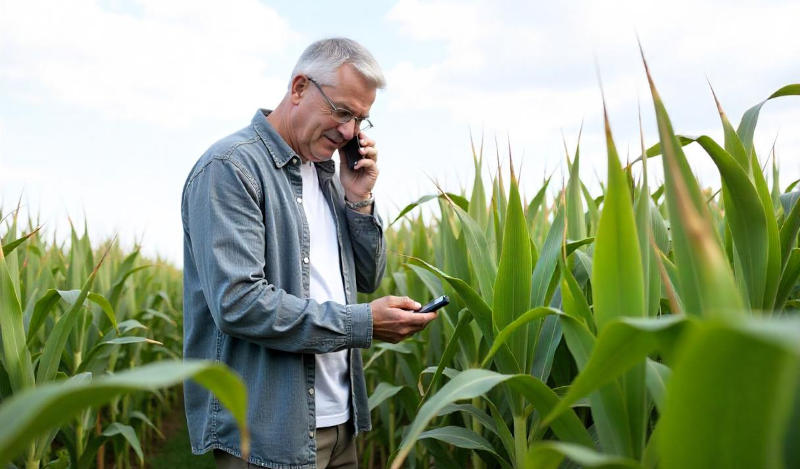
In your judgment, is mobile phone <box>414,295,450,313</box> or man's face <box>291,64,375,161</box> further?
man's face <box>291,64,375,161</box>

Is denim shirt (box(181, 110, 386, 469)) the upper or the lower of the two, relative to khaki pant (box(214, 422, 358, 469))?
upper

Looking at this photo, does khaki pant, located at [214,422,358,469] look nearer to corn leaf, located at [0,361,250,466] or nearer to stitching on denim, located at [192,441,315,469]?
stitching on denim, located at [192,441,315,469]

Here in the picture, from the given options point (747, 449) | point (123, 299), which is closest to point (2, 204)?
point (123, 299)

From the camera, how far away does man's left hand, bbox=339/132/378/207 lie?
7.30 feet

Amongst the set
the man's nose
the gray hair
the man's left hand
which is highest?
the gray hair

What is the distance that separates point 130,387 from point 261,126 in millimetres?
1520

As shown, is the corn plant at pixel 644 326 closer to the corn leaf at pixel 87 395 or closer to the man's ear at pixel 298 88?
the corn leaf at pixel 87 395

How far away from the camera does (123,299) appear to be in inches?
158

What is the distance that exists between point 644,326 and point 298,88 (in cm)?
148

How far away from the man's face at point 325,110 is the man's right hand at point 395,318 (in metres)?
0.51

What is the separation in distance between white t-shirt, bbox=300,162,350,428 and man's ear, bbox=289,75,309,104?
0.69 feet

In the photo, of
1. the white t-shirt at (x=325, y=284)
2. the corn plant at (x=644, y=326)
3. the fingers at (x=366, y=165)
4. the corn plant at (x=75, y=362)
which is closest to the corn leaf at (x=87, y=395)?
the corn plant at (x=75, y=362)

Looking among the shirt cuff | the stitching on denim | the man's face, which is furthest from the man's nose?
the stitching on denim

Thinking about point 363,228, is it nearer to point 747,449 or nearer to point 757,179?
point 757,179
